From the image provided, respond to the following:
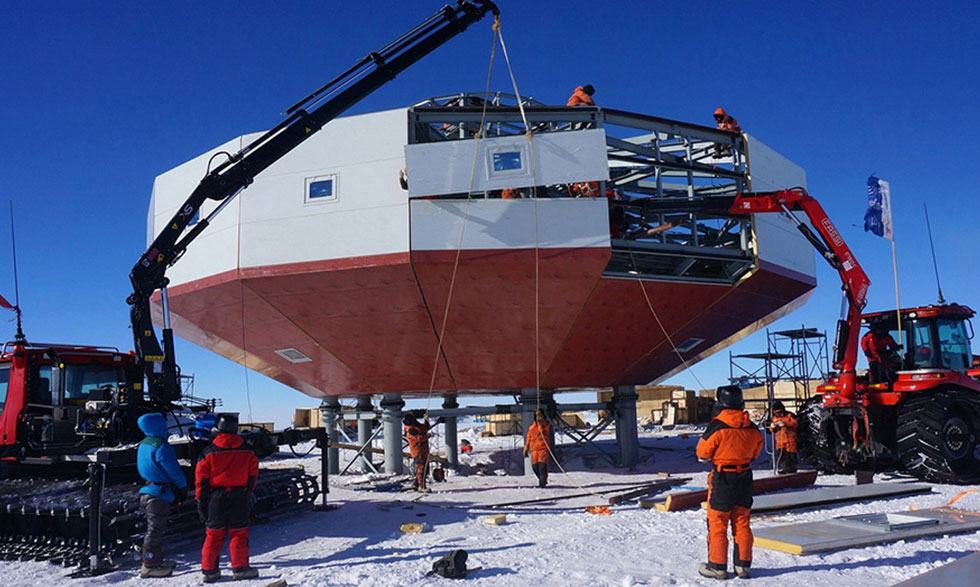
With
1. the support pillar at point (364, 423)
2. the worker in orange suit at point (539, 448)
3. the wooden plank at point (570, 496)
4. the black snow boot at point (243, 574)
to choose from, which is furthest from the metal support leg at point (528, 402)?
the black snow boot at point (243, 574)

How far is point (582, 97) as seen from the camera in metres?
13.4

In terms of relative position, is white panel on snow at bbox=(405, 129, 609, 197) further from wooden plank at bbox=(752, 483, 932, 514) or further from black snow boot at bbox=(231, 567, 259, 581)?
black snow boot at bbox=(231, 567, 259, 581)

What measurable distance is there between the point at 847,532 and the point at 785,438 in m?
6.86

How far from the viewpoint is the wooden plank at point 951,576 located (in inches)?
161

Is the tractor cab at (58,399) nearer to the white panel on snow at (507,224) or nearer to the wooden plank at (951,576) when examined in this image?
the white panel on snow at (507,224)

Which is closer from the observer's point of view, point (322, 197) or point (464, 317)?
point (322, 197)

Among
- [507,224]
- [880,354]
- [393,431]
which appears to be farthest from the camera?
[393,431]

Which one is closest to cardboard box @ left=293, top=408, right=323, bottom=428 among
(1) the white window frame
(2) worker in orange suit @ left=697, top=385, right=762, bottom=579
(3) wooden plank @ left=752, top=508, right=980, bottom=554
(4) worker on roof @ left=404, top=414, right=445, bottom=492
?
(4) worker on roof @ left=404, top=414, right=445, bottom=492

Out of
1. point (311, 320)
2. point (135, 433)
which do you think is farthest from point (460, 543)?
point (311, 320)

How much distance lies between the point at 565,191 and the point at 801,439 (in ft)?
23.4

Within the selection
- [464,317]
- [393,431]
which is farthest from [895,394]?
[393,431]

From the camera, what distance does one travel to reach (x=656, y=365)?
17.2 meters

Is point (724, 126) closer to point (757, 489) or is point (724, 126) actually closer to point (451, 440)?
point (757, 489)

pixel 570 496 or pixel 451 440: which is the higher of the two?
pixel 451 440
